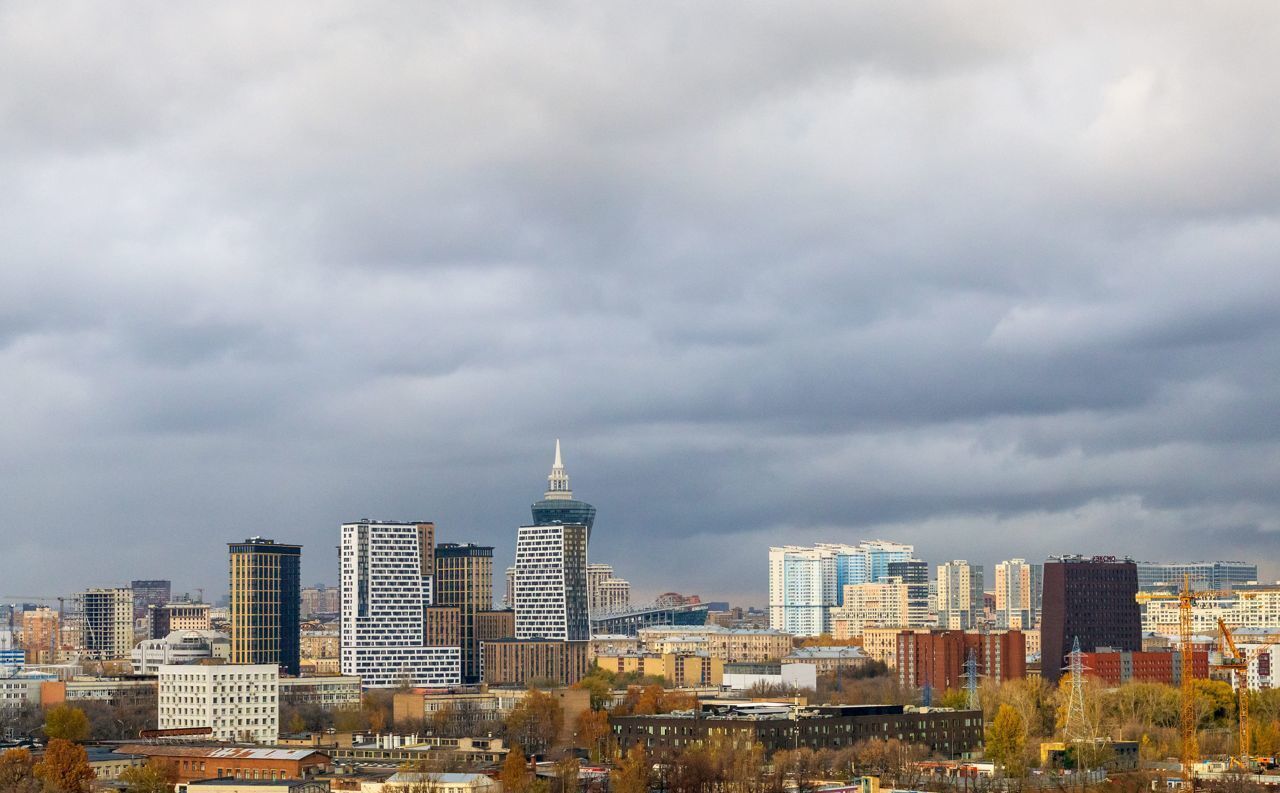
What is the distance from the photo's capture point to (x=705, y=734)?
89125mm

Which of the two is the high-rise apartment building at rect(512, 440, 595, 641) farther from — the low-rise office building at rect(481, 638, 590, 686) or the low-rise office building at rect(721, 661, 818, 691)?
the low-rise office building at rect(721, 661, 818, 691)

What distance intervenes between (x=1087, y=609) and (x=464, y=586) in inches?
2008

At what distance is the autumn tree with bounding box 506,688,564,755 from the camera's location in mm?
106500

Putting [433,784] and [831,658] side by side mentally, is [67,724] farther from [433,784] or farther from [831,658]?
[831,658]

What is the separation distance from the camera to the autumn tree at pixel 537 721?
106 meters

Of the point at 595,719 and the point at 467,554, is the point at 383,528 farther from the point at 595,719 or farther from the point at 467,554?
the point at 595,719

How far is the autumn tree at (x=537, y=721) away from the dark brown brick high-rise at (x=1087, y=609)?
46.5m

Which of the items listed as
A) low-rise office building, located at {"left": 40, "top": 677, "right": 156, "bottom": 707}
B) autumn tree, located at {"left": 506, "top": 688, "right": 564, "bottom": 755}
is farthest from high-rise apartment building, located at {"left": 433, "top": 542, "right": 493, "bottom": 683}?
autumn tree, located at {"left": 506, "top": 688, "right": 564, "bottom": 755}

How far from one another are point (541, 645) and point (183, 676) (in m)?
68.1

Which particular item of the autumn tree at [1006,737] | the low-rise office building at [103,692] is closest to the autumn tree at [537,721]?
the autumn tree at [1006,737]

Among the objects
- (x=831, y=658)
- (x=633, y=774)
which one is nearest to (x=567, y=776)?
(x=633, y=774)

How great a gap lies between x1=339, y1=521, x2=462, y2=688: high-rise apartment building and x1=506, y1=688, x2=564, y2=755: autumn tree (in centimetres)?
4460

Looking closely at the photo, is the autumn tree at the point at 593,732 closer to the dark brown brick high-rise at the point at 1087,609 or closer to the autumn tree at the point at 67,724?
the autumn tree at the point at 67,724

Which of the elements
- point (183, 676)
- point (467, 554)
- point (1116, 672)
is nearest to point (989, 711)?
point (1116, 672)
